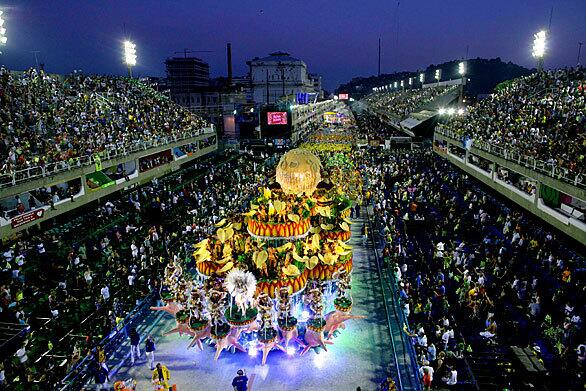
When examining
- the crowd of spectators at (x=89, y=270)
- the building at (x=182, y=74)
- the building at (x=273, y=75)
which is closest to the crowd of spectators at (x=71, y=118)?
the crowd of spectators at (x=89, y=270)

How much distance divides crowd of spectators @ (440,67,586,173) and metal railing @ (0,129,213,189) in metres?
24.5

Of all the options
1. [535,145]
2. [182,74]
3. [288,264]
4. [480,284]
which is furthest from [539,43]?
[182,74]

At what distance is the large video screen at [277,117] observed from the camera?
172 ft

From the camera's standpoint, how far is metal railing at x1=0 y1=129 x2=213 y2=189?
18380 mm

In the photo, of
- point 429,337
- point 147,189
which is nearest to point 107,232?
point 147,189

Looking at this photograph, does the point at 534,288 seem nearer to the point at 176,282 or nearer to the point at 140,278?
the point at 176,282

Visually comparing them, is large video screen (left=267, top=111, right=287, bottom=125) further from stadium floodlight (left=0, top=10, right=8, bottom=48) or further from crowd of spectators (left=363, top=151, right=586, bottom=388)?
stadium floodlight (left=0, top=10, right=8, bottom=48)

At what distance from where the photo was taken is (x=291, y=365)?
11742 millimetres

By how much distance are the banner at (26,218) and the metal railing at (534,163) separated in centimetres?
2388

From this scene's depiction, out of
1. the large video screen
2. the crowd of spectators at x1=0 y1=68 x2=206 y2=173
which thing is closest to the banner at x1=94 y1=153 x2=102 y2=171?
the crowd of spectators at x1=0 y1=68 x2=206 y2=173

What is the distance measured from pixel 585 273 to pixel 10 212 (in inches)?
961

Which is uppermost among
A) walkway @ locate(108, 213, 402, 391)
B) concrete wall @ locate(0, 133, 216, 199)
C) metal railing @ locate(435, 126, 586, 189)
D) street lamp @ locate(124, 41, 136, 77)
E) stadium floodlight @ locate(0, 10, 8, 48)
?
street lamp @ locate(124, 41, 136, 77)

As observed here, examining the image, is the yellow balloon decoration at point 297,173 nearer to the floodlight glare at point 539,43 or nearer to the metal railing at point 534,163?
the metal railing at point 534,163

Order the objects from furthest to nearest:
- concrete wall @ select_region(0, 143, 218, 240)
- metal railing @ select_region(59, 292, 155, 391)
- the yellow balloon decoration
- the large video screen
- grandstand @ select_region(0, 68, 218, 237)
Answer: the large video screen, grandstand @ select_region(0, 68, 218, 237), concrete wall @ select_region(0, 143, 218, 240), the yellow balloon decoration, metal railing @ select_region(59, 292, 155, 391)
